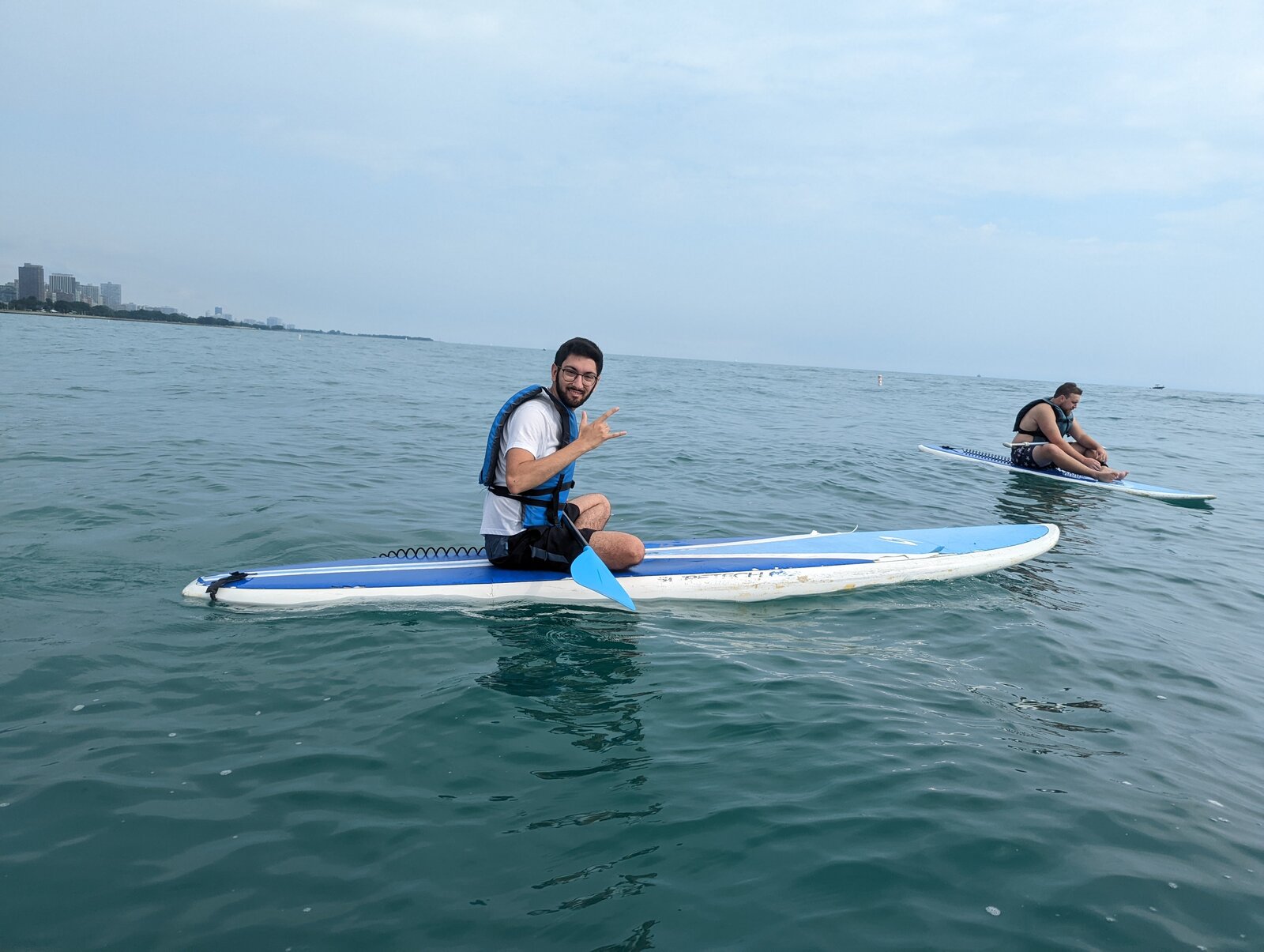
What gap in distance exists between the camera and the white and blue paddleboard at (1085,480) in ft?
37.9

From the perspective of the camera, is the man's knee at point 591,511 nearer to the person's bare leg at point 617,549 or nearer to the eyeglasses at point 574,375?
the person's bare leg at point 617,549

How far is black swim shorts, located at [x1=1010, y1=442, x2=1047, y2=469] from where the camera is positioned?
12.8 m

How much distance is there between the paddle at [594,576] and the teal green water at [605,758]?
0.28 metres

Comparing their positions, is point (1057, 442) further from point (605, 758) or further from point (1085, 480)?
point (605, 758)

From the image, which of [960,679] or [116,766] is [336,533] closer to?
[116,766]

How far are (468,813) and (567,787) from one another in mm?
425

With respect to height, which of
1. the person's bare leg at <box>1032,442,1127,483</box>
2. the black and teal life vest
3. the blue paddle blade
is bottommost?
the blue paddle blade

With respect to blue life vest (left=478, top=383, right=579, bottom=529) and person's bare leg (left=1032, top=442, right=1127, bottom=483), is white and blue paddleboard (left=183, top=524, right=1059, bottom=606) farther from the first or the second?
person's bare leg (left=1032, top=442, right=1127, bottom=483)

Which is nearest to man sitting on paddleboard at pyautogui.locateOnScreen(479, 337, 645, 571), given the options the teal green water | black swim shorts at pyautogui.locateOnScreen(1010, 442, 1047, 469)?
the teal green water

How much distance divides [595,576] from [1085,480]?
408 inches

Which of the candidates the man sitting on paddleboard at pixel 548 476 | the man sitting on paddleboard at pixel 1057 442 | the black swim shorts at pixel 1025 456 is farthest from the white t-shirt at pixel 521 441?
the black swim shorts at pixel 1025 456

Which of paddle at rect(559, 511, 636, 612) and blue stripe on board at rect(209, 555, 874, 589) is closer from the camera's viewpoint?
paddle at rect(559, 511, 636, 612)

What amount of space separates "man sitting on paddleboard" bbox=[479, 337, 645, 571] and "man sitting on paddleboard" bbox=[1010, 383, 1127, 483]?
967 cm

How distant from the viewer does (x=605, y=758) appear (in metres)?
3.45
